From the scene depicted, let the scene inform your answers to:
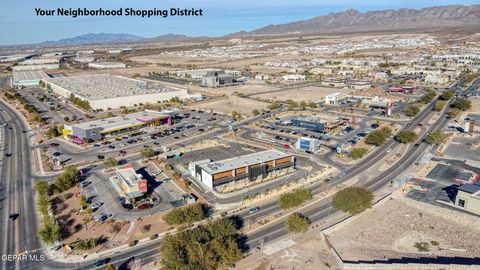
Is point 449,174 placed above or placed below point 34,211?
above

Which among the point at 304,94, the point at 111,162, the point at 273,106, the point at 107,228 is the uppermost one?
the point at 304,94

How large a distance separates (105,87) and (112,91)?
9.42 m

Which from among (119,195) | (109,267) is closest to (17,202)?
(119,195)

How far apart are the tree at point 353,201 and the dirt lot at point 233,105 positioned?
5061 cm

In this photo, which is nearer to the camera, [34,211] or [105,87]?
[34,211]

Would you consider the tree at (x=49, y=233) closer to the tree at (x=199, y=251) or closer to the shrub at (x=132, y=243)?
the shrub at (x=132, y=243)

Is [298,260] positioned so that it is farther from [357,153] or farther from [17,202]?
[17,202]

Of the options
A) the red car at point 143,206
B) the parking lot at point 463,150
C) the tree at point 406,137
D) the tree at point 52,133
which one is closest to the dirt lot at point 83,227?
the red car at point 143,206

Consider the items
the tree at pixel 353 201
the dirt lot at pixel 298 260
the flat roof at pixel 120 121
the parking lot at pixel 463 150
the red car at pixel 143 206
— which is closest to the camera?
the dirt lot at pixel 298 260

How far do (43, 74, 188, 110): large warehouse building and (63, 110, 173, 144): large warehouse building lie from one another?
18.0 metres

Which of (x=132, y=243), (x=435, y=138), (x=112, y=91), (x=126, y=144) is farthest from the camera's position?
(x=112, y=91)

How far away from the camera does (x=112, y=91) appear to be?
105 m

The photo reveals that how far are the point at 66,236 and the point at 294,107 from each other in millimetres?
→ 63757

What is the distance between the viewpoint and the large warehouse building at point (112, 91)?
93938 mm
